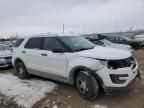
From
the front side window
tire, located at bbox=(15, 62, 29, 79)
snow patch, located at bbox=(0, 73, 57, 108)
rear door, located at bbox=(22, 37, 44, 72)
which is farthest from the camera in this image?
tire, located at bbox=(15, 62, 29, 79)

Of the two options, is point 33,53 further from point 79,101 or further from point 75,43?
point 79,101

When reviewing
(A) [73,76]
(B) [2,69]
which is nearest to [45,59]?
(A) [73,76]

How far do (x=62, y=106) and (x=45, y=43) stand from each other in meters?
2.36

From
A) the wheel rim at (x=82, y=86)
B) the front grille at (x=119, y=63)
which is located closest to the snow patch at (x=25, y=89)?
the wheel rim at (x=82, y=86)

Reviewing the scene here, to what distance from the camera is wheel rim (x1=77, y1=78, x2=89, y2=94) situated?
5.20m

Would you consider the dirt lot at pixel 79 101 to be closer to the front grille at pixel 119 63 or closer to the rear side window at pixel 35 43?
the front grille at pixel 119 63

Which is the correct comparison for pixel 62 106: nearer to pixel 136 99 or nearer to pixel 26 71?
pixel 136 99

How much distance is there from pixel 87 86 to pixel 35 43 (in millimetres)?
2922

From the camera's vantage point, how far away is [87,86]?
202 inches

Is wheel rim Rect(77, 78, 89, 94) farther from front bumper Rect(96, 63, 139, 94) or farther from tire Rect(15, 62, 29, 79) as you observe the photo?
tire Rect(15, 62, 29, 79)

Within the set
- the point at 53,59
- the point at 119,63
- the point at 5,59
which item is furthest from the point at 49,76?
the point at 5,59

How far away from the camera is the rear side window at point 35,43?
6.90 metres

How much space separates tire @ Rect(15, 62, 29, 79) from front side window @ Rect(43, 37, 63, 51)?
1.61 metres

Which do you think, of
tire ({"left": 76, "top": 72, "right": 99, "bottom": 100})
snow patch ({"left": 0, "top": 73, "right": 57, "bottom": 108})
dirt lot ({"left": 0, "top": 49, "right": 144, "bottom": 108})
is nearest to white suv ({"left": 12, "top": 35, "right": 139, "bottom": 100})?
tire ({"left": 76, "top": 72, "right": 99, "bottom": 100})
